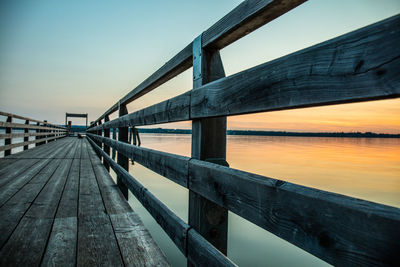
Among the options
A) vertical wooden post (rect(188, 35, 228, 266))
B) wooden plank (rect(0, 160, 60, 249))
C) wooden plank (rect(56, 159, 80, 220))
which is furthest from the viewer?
wooden plank (rect(56, 159, 80, 220))

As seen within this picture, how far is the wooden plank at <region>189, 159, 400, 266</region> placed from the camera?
1.65 ft

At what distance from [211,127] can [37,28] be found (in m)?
18.1

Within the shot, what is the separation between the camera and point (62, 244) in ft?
5.11

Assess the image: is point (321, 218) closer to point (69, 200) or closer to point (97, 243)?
point (97, 243)

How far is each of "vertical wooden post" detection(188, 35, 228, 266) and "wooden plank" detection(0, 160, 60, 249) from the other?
1387mm

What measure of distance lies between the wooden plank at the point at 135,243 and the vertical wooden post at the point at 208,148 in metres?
0.35

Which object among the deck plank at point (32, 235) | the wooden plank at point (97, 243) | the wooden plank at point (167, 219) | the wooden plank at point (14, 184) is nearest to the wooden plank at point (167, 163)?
the wooden plank at point (167, 219)

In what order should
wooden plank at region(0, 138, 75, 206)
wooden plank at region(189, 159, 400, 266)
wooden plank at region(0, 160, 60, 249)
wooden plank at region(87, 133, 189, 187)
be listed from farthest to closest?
wooden plank at region(0, 138, 75, 206)
wooden plank at region(0, 160, 60, 249)
wooden plank at region(87, 133, 189, 187)
wooden plank at region(189, 159, 400, 266)

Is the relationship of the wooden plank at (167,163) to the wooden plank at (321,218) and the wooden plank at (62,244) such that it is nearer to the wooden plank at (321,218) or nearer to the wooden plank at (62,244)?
the wooden plank at (321,218)

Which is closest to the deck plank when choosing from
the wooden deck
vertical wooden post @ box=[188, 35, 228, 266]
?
the wooden deck

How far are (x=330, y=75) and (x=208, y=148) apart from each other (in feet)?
2.71

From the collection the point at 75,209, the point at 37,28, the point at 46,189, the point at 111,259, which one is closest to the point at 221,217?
the point at 111,259

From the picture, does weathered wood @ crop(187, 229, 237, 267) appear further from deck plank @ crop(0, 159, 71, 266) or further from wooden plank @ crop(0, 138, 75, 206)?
wooden plank @ crop(0, 138, 75, 206)

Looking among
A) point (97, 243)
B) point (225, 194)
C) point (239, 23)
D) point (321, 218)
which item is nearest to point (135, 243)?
point (97, 243)
